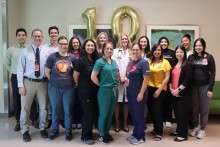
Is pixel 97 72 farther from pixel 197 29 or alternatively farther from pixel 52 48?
pixel 197 29

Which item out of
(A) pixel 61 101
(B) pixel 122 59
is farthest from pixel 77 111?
(B) pixel 122 59

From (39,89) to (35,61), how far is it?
0.38 metres

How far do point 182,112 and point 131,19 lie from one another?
7.17 feet

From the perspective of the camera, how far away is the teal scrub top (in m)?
3.01

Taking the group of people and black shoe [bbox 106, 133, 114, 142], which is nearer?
the group of people

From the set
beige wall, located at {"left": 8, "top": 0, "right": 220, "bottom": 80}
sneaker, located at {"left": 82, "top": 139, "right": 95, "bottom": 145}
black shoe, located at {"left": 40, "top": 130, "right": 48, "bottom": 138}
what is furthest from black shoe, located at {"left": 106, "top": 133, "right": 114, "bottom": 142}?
beige wall, located at {"left": 8, "top": 0, "right": 220, "bottom": 80}

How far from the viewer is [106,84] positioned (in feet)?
9.96

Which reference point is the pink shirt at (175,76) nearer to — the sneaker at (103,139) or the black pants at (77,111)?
the sneaker at (103,139)

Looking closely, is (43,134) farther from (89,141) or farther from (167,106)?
(167,106)

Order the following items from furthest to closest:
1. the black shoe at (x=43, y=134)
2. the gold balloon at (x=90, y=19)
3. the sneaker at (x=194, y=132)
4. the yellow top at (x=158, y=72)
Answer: the gold balloon at (x=90, y=19), the sneaker at (x=194, y=132), the black shoe at (x=43, y=134), the yellow top at (x=158, y=72)

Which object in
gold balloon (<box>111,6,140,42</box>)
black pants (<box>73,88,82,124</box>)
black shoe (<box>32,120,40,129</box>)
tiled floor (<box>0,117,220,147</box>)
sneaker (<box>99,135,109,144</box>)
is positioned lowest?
tiled floor (<box>0,117,220,147</box>)

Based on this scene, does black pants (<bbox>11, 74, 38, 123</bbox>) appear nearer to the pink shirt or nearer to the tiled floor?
the tiled floor

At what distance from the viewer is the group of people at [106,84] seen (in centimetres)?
309

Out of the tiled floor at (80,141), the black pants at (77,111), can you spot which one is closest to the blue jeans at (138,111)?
the tiled floor at (80,141)
